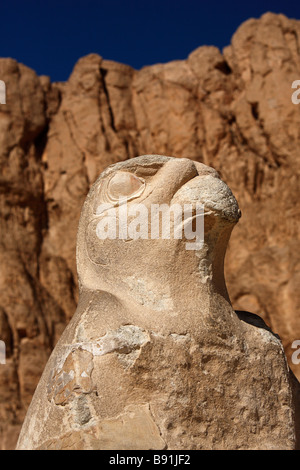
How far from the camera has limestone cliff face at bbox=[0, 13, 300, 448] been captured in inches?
416

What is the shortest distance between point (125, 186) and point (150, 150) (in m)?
9.82

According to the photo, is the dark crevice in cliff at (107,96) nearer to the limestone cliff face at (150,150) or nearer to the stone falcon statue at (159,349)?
the limestone cliff face at (150,150)

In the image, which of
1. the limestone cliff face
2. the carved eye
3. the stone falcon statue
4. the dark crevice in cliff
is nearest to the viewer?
the stone falcon statue

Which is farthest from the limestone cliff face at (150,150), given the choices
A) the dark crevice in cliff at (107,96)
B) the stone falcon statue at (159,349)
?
the stone falcon statue at (159,349)

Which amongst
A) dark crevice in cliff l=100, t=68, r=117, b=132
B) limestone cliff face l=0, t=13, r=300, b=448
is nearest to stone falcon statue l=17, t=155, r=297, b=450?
limestone cliff face l=0, t=13, r=300, b=448

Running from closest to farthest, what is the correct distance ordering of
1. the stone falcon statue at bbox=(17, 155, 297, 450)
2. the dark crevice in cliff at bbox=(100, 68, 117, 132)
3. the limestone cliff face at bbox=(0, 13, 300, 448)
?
the stone falcon statue at bbox=(17, 155, 297, 450), the limestone cliff face at bbox=(0, 13, 300, 448), the dark crevice in cliff at bbox=(100, 68, 117, 132)

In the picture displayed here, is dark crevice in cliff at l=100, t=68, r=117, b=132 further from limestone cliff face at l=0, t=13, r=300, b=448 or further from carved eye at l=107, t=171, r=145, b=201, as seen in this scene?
carved eye at l=107, t=171, r=145, b=201

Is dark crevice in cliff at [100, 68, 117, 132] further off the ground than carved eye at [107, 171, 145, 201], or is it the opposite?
dark crevice in cliff at [100, 68, 117, 132]

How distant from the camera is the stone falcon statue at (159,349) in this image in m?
2.18

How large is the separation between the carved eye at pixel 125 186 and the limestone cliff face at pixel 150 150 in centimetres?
775

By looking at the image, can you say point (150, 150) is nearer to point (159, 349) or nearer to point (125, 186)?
point (125, 186)

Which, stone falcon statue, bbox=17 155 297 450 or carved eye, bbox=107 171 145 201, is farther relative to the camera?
carved eye, bbox=107 171 145 201

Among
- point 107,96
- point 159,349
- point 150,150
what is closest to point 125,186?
point 159,349
